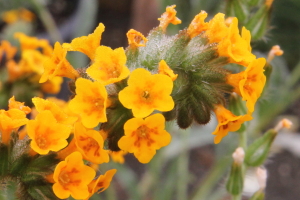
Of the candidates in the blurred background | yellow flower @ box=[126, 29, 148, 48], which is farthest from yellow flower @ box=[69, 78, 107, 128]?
the blurred background

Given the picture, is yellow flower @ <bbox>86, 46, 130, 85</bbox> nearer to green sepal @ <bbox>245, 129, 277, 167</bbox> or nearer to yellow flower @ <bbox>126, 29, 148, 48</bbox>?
yellow flower @ <bbox>126, 29, 148, 48</bbox>

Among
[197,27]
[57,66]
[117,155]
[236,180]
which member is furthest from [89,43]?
[236,180]

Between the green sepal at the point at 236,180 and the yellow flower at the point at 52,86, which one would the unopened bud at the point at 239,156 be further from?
the yellow flower at the point at 52,86

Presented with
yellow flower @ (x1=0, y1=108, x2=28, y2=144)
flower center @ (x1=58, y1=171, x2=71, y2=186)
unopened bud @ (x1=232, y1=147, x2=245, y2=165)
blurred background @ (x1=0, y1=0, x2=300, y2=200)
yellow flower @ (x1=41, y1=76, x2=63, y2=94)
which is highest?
yellow flower @ (x1=0, y1=108, x2=28, y2=144)

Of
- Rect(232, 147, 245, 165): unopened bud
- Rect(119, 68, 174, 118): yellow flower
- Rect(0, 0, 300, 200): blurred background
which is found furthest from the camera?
Rect(0, 0, 300, 200): blurred background

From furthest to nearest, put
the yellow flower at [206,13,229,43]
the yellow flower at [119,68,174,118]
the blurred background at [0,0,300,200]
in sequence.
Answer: the blurred background at [0,0,300,200]
the yellow flower at [206,13,229,43]
the yellow flower at [119,68,174,118]

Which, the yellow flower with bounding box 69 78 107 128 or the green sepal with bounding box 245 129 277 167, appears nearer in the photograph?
the yellow flower with bounding box 69 78 107 128

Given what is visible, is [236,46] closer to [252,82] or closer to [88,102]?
[252,82]

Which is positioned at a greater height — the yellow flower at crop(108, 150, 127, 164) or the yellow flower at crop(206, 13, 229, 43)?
the yellow flower at crop(206, 13, 229, 43)
